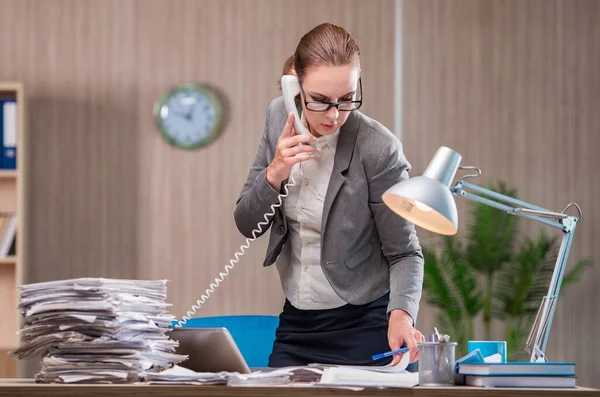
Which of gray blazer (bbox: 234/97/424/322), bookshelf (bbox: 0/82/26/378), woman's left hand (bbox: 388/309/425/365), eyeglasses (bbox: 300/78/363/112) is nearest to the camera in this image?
woman's left hand (bbox: 388/309/425/365)

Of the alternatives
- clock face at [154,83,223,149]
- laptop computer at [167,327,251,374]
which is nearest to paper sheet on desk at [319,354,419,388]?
laptop computer at [167,327,251,374]

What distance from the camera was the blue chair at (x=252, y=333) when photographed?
281cm

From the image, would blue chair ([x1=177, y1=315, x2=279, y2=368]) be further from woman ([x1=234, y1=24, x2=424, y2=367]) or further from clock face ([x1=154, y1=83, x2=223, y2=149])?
clock face ([x1=154, y1=83, x2=223, y2=149])

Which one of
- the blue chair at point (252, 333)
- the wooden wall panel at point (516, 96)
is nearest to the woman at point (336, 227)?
the blue chair at point (252, 333)

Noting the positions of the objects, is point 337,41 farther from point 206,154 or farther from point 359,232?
point 206,154

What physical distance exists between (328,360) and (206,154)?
11.9 feet

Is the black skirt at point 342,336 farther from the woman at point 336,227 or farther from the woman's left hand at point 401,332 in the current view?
the woman's left hand at point 401,332

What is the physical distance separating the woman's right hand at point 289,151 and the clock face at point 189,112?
3665 mm

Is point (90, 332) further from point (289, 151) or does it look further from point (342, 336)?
point (342, 336)

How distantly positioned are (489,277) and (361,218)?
331 centimetres

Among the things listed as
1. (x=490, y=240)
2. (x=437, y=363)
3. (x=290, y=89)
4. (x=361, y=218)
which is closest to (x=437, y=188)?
(x=437, y=363)

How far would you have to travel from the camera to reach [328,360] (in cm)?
225

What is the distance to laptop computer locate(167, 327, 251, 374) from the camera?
1692 mm

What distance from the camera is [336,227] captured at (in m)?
2.23
